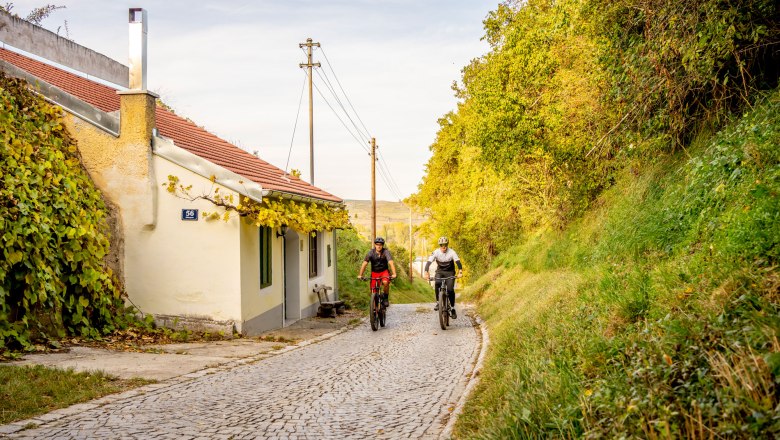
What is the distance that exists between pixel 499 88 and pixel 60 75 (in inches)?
428

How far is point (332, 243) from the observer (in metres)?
21.3

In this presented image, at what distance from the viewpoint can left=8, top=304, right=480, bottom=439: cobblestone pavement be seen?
17.3ft

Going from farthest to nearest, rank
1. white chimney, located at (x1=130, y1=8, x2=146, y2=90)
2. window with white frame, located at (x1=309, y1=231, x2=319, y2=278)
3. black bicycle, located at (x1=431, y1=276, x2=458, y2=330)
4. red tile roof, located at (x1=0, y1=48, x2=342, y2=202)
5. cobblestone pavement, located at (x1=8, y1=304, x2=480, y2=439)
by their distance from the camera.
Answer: window with white frame, located at (x1=309, y1=231, x2=319, y2=278) < red tile roof, located at (x1=0, y1=48, x2=342, y2=202) < black bicycle, located at (x1=431, y1=276, x2=458, y2=330) < white chimney, located at (x1=130, y1=8, x2=146, y2=90) < cobblestone pavement, located at (x1=8, y1=304, x2=480, y2=439)

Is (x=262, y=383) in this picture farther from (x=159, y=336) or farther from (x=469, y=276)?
(x=469, y=276)

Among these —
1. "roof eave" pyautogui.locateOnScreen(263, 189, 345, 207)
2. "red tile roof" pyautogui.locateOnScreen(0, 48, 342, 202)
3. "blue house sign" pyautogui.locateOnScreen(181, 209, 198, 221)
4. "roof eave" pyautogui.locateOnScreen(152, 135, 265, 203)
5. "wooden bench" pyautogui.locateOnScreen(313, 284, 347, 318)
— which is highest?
"red tile roof" pyautogui.locateOnScreen(0, 48, 342, 202)

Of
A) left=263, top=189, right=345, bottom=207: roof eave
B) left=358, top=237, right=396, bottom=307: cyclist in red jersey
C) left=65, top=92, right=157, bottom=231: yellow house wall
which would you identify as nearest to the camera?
left=65, top=92, right=157, bottom=231: yellow house wall

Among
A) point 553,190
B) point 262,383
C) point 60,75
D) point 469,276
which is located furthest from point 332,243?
point 469,276

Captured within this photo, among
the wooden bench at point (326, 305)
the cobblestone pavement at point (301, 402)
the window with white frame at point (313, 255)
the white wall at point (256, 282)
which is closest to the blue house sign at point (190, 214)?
the white wall at point (256, 282)

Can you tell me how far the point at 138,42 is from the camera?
12258 millimetres

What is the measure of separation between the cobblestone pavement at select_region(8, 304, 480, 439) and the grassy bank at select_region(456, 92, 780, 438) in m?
0.76

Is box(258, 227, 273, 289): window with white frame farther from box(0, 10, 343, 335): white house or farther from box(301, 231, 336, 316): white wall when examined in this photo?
box(301, 231, 336, 316): white wall

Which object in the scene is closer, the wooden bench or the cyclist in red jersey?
the cyclist in red jersey

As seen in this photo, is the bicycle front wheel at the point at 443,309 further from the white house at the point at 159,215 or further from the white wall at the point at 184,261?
the white wall at the point at 184,261

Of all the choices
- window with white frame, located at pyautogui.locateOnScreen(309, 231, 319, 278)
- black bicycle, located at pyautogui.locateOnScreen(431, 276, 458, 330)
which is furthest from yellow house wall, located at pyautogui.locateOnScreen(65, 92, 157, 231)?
window with white frame, located at pyautogui.locateOnScreen(309, 231, 319, 278)
